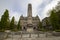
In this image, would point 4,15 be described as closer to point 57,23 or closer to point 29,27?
point 29,27

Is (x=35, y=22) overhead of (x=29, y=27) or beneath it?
overhead

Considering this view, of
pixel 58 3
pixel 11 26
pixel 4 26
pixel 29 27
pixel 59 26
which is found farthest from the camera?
pixel 11 26

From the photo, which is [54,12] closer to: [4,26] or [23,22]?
[4,26]

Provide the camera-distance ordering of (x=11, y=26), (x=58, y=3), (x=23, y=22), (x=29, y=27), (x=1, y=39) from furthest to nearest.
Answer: (x=23, y=22), (x=11, y=26), (x=58, y=3), (x=29, y=27), (x=1, y=39)

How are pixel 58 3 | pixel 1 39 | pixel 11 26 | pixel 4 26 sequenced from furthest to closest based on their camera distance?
pixel 11 26 → pixel 4 26 → pixel 58 3 → pixel 1 39

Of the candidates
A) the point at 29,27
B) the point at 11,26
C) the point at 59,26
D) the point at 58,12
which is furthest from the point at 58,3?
the point at 11,26

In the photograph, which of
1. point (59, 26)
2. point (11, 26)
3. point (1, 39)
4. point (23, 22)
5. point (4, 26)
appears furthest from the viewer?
point (23, 22)

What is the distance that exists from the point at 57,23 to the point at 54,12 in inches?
209

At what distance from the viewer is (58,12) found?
146 feet

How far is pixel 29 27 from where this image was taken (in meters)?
36.6

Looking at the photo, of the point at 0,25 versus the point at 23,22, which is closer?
the point at 0,25

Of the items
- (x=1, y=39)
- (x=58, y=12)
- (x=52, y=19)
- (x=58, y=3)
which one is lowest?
(x=1, y=39)

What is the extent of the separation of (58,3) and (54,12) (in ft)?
12.6

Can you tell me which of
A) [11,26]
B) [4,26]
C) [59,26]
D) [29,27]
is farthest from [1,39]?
[11,26]
